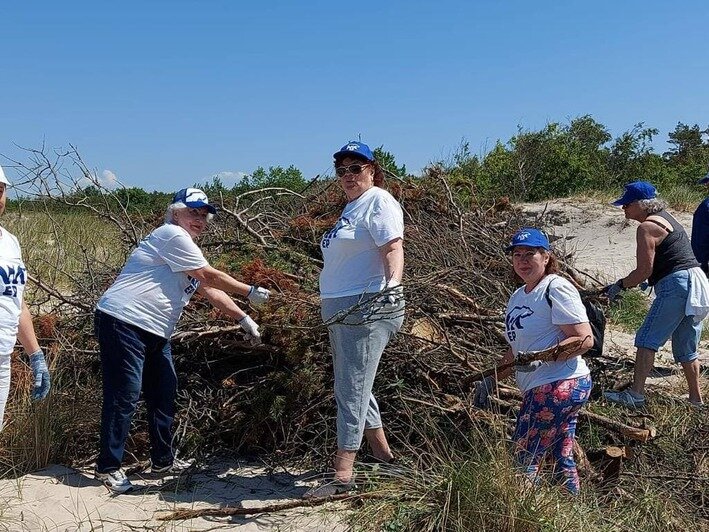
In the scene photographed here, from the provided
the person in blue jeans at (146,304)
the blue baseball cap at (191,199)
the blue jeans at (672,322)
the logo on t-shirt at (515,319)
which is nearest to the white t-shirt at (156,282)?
the person in blue jeans at (146,304)

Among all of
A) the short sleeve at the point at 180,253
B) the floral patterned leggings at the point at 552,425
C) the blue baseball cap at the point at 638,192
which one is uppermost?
the blue baseball cap at the point at 638,192

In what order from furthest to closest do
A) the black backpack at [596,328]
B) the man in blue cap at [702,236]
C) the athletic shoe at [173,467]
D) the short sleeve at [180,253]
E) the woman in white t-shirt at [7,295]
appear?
1. the man in blue cap at [702,236]
2. the black backpack at [596,328]
3. the athletic shoe at [173,467]
4. the short sleeve at [180,253]
5. the woman in white t-shirt at [7,295]

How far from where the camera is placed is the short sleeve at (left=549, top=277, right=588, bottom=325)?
9.96 feet

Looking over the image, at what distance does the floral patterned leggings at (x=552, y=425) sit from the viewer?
3.09m

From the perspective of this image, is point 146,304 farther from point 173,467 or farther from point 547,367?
point 547,367

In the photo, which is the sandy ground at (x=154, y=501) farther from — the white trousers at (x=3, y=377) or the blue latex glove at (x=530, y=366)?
the blue latex glove at (x=530, y=366)

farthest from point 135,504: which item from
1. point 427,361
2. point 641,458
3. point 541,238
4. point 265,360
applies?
point 641,458

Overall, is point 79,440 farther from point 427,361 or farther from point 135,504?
point 427,361

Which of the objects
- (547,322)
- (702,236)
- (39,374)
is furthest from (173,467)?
(702,236)

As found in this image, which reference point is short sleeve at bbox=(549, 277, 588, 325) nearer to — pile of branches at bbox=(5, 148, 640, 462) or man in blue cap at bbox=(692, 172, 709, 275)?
pile of branches at bbox=(5, 148, 640, 462)

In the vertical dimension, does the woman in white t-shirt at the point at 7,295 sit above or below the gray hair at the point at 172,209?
below

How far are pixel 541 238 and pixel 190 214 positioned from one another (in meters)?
1.79

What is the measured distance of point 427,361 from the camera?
14.1ft

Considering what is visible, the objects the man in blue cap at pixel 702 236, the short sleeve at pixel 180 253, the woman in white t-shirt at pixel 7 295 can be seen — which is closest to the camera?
the woman in white t-shirt at pixel 7 295
